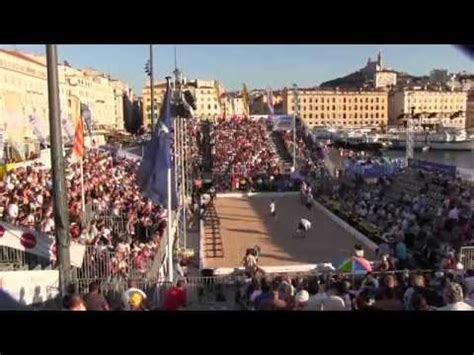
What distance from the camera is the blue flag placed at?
22.4 feet

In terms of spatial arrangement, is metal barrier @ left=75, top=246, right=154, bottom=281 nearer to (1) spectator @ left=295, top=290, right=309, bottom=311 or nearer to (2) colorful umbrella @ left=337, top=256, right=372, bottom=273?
(2) colorful umbrella @ left=337, top=256, right=372, bottom=273

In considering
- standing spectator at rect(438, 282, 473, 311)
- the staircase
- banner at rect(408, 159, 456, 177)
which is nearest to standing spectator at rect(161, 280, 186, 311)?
standing spectator at rect(438, 282, 473, 311)

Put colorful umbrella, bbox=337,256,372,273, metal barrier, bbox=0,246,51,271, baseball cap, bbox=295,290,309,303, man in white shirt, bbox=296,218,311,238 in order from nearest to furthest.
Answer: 1. baseball cap, bbox=295,290,309,303
2. metal barrier, bbox=0,246,51,271
3. colorful umbrella, bbox=337,256,372,273
4. man in white shirt, bbox=296,218,311,238

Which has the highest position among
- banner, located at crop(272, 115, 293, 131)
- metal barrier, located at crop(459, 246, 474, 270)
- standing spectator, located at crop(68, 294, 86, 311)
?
banner, located at crop(272, 115, 293, 131)

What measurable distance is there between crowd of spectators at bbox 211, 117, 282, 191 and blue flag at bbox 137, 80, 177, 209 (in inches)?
601

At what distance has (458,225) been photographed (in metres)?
11.0

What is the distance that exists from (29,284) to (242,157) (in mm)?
21155

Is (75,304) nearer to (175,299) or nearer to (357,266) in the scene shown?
(175,299)

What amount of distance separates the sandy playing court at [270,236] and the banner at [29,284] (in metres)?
4.78

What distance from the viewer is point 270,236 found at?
552 inches

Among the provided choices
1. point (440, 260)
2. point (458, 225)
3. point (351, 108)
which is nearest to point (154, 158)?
point (440, 260)
